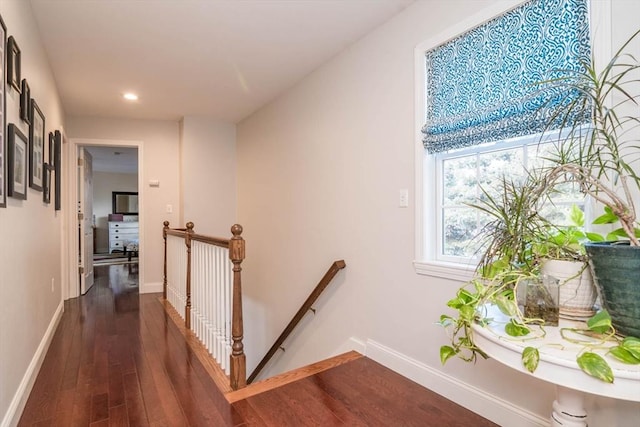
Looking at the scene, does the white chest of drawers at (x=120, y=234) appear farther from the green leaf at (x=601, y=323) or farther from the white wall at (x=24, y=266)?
the green leaf at (x=601, y=323)

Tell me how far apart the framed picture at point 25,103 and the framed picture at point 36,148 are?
12cm

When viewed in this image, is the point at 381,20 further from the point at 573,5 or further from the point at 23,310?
the point at 23,310

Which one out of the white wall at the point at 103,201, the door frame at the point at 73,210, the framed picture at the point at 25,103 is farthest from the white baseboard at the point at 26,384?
the white wall at the point at 103,201

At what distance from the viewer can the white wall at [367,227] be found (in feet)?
6.17

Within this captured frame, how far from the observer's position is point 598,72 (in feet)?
4.66

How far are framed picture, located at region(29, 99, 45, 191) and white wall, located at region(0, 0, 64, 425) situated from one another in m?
0.08

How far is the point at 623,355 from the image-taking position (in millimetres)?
866

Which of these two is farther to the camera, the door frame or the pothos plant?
the door frame

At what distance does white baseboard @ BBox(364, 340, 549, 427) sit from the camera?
1.67 m

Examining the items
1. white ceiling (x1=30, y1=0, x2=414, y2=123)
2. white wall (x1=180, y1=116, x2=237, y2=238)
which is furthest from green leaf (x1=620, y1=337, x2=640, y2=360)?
white wall (x1=180, y1=116, x2=237, y2=238)

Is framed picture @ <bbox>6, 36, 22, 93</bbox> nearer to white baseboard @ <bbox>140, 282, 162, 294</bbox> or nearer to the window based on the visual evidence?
the window

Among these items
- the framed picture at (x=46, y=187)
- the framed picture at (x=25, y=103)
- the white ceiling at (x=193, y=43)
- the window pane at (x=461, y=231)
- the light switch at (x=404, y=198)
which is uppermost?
the white ceiling at (x=193, y=43)

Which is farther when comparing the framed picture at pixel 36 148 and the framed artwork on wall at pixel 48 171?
the framed artwork on wall at pixel 48 171

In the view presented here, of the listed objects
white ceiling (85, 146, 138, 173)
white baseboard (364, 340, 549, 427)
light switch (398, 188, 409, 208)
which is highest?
white ceiling (85, 146, 138, 173)
